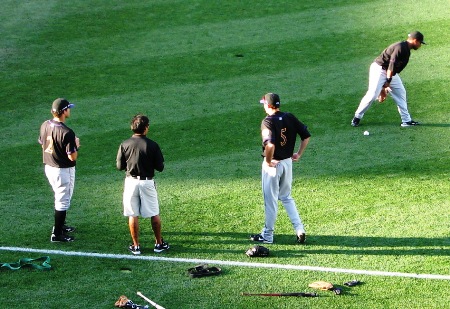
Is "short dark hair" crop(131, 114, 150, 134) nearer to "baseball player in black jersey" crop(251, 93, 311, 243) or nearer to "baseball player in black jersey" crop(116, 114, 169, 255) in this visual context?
"baseball player in black jersey" crop(116, 114, 169, 255)

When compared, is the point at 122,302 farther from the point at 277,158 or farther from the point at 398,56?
the point at 398,56

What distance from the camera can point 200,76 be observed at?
15.4 meters

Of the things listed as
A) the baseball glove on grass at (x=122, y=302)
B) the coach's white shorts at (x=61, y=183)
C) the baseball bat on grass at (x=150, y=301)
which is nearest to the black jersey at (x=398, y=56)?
the coach's white shorts at (x=61, y=183)

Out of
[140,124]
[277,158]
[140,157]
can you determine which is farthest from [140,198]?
[277,158]

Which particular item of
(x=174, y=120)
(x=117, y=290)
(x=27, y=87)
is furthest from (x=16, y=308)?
(x=27, y=87)

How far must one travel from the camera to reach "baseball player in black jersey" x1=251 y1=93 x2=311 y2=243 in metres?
9.52

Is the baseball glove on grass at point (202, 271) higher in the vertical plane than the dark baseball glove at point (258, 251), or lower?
lower

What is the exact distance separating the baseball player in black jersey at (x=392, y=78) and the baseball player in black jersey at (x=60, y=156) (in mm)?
5452

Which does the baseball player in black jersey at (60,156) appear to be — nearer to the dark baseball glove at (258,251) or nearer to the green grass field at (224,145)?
the green grass field at (224,145)

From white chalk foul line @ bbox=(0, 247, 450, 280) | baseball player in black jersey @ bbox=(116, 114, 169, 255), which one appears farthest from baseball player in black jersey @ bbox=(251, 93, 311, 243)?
baseball player in black jersey @ bbox=(116, 114, 169, 255)

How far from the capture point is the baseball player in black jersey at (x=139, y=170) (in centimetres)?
930

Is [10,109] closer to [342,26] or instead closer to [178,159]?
[178,159]

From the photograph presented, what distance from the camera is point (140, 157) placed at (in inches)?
365

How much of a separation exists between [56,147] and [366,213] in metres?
4.09
